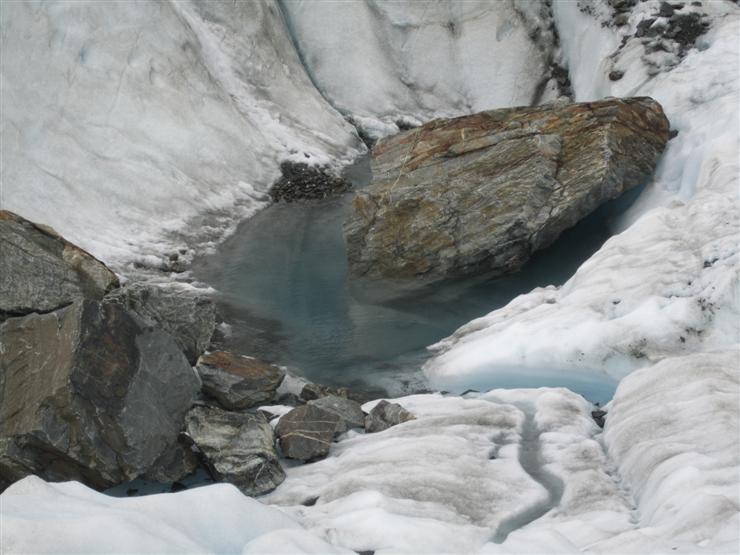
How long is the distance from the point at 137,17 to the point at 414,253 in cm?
1083

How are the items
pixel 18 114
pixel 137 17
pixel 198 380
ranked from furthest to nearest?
pixel 137 17 → pixel 18 114 → pixel 198 380

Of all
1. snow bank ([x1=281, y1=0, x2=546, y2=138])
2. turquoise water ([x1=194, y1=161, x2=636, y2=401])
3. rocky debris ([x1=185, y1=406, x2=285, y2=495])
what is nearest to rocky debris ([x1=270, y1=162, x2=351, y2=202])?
turquoise water ([x1=194, y1=161, x2=636, y2=401])

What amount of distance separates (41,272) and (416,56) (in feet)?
64.1

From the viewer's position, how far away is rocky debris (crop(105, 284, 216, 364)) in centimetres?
1016

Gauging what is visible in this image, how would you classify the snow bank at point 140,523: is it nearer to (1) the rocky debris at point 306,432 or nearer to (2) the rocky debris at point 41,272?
(1) the rocky debris at point 306,432

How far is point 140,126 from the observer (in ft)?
61.5

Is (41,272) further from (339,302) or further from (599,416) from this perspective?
(599,416)

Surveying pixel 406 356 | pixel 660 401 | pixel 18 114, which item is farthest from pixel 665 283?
pixel 18 114

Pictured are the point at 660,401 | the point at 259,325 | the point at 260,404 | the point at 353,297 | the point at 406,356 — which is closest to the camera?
the point at 660,401

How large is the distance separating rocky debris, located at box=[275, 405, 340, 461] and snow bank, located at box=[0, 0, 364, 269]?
318 inches

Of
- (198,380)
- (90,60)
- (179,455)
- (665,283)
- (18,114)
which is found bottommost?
(179,455)

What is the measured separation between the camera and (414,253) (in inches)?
574

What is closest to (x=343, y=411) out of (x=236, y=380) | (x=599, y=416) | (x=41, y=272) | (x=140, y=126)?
(x=236, y=380)

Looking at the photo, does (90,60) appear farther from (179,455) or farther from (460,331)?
(179,455)
